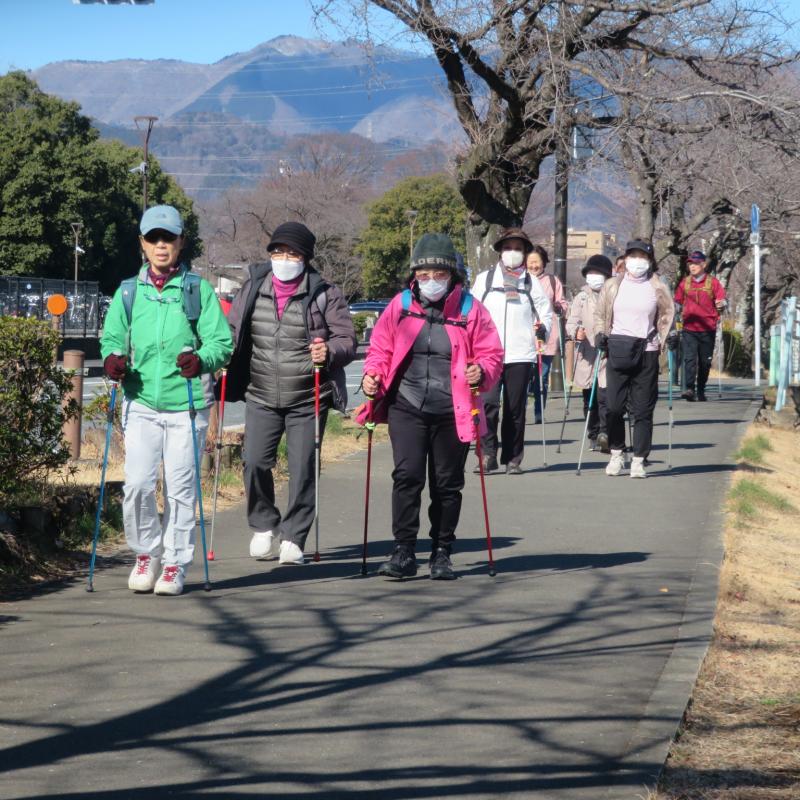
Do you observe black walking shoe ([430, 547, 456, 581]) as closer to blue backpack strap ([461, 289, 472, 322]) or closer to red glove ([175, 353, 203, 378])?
blue backpack strap ([461, 289, 472, 322])

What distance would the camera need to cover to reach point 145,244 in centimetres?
743

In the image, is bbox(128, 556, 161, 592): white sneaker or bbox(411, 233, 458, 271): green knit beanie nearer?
bbox(128, 556, 161, 592): white sneaker

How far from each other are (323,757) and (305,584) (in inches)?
125

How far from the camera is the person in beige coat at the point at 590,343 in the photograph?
1464 centimetres

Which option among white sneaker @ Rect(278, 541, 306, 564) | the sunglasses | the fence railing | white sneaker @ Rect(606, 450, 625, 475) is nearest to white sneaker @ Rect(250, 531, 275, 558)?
white sneaker @ Rect(278, 541, 306, 564)

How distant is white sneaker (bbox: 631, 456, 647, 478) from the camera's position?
12.9 meters

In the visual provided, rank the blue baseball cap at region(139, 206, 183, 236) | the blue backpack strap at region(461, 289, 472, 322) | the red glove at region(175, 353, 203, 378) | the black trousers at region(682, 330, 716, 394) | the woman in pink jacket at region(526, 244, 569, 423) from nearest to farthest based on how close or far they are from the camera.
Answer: the red glove at region(175, 353, 203, 378) → the blue baseball cap at region(139, 206, 183, 236) → the blue backpack strap at region(461, 289, 472, 322) → the woman in pink jacket at region(526, 244, 569, 423) → the black trousers at region(682, 330, 716, 394)

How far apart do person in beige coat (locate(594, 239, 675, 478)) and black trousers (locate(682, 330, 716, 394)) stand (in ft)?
30.7

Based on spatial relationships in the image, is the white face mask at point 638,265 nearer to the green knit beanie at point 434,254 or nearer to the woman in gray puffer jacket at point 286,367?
the woman in gray puffer jacket at point 286,367

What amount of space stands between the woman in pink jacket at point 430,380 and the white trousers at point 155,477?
107cm

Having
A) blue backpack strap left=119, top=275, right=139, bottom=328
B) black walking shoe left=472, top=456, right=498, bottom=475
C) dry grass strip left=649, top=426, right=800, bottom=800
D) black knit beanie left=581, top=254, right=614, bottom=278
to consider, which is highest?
black knit beanie left=581, top=254, right=614, bottom=278

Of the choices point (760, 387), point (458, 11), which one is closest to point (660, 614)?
point (458, 11)

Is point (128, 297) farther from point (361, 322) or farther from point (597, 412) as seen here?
point (361, 322)

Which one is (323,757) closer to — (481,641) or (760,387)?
(481,641)
